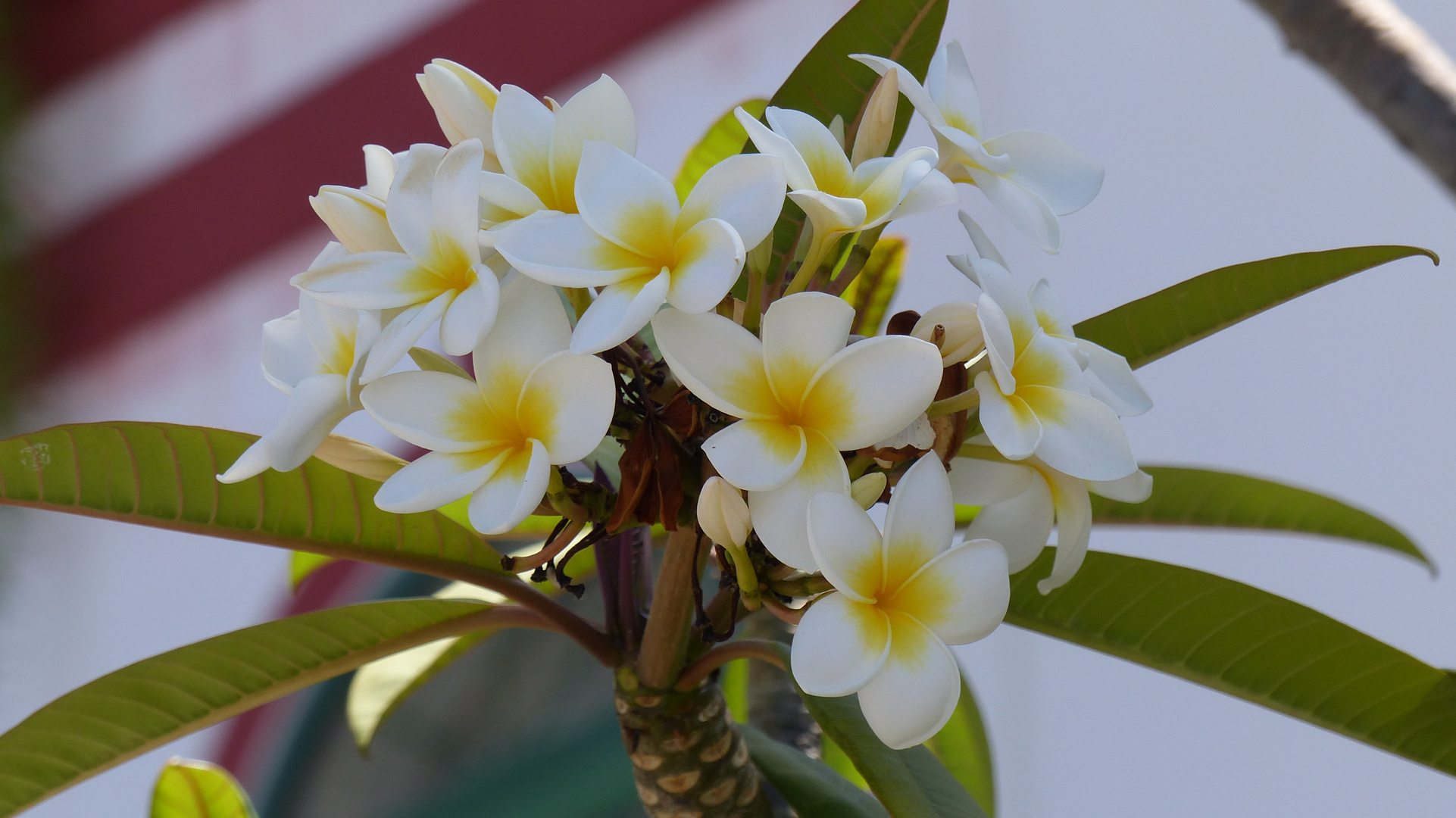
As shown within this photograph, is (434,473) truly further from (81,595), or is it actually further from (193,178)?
(81,595)

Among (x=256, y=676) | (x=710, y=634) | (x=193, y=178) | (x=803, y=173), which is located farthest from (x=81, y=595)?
(x=803, y=173)

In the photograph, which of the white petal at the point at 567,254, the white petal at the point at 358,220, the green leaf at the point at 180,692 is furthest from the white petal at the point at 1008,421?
the green leaf at the point at 180,692

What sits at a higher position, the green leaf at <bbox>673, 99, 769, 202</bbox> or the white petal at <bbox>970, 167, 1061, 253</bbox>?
the green leaf at <bbox>673, 99, 769, 202</bbox>

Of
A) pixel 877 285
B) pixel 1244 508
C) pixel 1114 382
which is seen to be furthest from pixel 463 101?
pixel 1244 508

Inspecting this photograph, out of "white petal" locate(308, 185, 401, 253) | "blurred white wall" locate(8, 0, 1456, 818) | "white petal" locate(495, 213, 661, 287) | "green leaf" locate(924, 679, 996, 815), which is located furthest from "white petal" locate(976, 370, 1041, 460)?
"blurred white wall" locate(8, 0, 1456, 818)

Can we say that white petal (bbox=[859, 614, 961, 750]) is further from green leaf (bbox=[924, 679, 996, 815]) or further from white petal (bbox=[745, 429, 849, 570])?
green leaf (bbox=[924, 679, 996, 815])

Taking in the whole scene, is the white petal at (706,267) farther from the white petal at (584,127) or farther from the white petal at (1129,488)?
the white petal at (1129,488)
